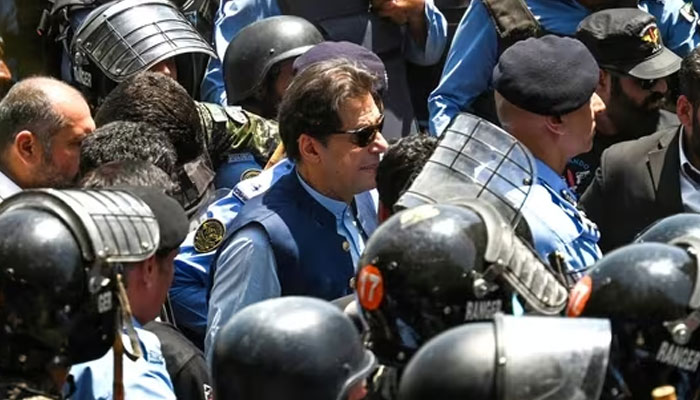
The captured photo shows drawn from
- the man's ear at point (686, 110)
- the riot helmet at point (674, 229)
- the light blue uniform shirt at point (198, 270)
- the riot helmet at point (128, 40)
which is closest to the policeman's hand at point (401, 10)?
the riot helmet at point (128, 40)

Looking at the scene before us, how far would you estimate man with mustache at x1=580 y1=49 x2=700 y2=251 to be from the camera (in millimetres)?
5789

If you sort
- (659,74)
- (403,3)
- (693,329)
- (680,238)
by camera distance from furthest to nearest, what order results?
(403,3) → (659,74) → (680,238) → (693,329)

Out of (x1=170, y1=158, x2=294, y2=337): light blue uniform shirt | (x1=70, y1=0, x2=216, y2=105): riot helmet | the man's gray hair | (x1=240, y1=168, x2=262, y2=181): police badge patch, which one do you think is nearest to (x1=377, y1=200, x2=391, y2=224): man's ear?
(x1=170, y1=158, x2=294, y2=337): light blue uniform shirt

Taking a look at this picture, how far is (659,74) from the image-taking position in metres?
6.27

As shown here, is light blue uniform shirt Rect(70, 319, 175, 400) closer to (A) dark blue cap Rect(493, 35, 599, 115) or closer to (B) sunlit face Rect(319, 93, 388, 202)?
(B) sunlit face Rect(319, 93, 388, 202)

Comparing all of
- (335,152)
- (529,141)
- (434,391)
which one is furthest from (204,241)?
(434,391)

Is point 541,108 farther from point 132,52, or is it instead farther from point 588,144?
point 132,52

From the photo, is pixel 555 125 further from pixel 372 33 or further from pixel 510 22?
pixel 372 33

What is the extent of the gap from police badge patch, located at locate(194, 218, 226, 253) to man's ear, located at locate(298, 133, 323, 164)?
0.40 meters

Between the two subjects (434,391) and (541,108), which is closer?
(434,391)

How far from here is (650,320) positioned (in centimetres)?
346

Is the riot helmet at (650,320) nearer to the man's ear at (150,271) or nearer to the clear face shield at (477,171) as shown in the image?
the clear face shield at (477,171)

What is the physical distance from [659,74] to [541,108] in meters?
1.38

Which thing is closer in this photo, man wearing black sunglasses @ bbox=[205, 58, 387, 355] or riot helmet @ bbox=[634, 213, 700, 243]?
riot helmet @ bbox=[634, 213, 700, 243]
